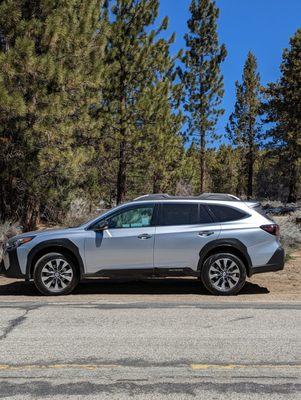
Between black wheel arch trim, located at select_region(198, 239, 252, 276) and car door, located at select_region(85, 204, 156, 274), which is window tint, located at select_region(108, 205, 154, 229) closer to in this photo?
car door, located at select_region(85, 204, 156, 274)

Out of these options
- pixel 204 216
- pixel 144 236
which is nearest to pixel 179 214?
pixel 204 216

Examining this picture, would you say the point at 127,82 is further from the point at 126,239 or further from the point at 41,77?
the point at 126,239

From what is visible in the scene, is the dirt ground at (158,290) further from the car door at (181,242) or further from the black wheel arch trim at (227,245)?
the black wheel arch trim at (227,245)

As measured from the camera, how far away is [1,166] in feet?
47.3

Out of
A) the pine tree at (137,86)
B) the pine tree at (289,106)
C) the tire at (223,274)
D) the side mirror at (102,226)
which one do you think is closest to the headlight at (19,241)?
the side mirror at (102,226)

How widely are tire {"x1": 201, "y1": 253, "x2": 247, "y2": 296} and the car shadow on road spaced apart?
1.14ft

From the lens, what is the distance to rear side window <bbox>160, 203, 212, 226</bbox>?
9.27m

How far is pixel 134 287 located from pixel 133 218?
1.70 metres

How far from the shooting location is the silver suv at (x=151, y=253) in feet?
29.8

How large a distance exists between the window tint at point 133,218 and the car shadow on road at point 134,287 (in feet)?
4.55

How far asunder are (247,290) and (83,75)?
7.42 m

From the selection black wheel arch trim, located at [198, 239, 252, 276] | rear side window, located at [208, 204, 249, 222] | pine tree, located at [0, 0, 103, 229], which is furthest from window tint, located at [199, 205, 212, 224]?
pine tree, located at [0, 0, 103, 229]

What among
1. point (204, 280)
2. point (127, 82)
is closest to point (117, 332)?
point (204, 280)

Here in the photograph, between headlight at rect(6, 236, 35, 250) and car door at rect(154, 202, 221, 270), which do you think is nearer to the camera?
car door at rect(154, 202, 221, 270)
